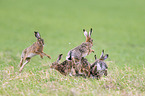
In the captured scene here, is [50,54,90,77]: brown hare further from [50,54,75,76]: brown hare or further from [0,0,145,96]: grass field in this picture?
[0,0,145,96]: grass field

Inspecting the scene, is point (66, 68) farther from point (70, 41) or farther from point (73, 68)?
point (70, 41)

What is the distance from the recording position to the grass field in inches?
244

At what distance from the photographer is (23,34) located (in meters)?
21.8

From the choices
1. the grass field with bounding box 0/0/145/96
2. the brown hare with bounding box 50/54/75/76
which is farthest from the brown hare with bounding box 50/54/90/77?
the grass field with bounding box 0/0/145/96

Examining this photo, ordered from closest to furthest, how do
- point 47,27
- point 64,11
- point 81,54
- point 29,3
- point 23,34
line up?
point 81,54 < point 23,34 < point 47,27 < point 64,11 < point 29,3

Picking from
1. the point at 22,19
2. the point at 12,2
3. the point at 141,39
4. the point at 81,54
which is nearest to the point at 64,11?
the point at 22,19

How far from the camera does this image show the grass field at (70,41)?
6.20 m

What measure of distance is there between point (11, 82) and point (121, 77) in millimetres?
2561

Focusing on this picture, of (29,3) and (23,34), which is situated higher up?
(29,3)

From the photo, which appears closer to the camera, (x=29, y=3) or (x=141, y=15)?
(x=141, y=15)

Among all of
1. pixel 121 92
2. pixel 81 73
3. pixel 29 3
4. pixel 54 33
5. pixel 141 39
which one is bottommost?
pixel 121 92

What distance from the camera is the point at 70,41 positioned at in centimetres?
1733

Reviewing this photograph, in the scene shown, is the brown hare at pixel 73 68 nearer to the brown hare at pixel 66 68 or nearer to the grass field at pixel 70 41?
the brown hare at pixel 66 68

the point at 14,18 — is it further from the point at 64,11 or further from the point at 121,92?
the point at 121,92
